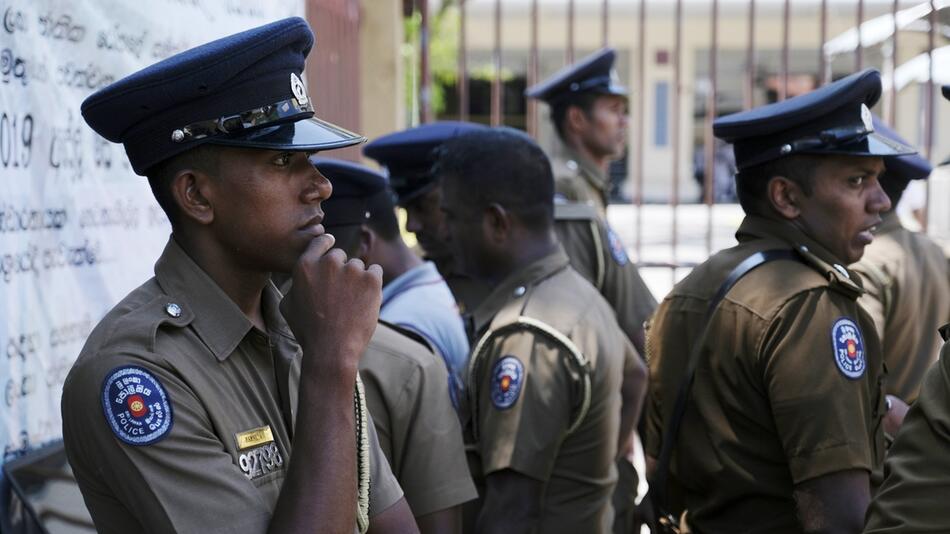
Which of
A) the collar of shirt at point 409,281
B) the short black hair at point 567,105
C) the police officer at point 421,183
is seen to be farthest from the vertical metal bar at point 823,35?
the collar of shirt at point 409,281

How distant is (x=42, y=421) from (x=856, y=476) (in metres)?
1.88

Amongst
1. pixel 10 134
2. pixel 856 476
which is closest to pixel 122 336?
pixel 10 134

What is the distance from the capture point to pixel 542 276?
341 centimetres

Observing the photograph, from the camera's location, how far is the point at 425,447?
2.74m

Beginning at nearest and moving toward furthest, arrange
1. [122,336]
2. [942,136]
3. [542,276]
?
[122,336] < [542,276] < [942,136]

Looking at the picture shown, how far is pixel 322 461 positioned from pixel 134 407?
0.31 m

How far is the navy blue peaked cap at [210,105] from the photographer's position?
2045mm

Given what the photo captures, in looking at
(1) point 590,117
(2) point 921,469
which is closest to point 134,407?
(2) point 921,469

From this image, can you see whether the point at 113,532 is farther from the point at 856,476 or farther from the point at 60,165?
the point at 856,476

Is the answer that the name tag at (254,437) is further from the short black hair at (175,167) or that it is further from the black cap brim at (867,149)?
the black cap brim at (867,149)

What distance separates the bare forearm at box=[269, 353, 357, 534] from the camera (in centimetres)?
189

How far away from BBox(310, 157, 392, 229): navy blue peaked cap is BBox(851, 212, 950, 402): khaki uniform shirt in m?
1.97

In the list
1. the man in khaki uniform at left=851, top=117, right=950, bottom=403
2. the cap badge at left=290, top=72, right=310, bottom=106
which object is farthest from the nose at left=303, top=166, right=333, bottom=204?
the man in khaki uniform at left=851, top=117, right=950, bottom=403

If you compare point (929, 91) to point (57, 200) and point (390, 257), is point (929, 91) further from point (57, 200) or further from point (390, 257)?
point (57, 200)
